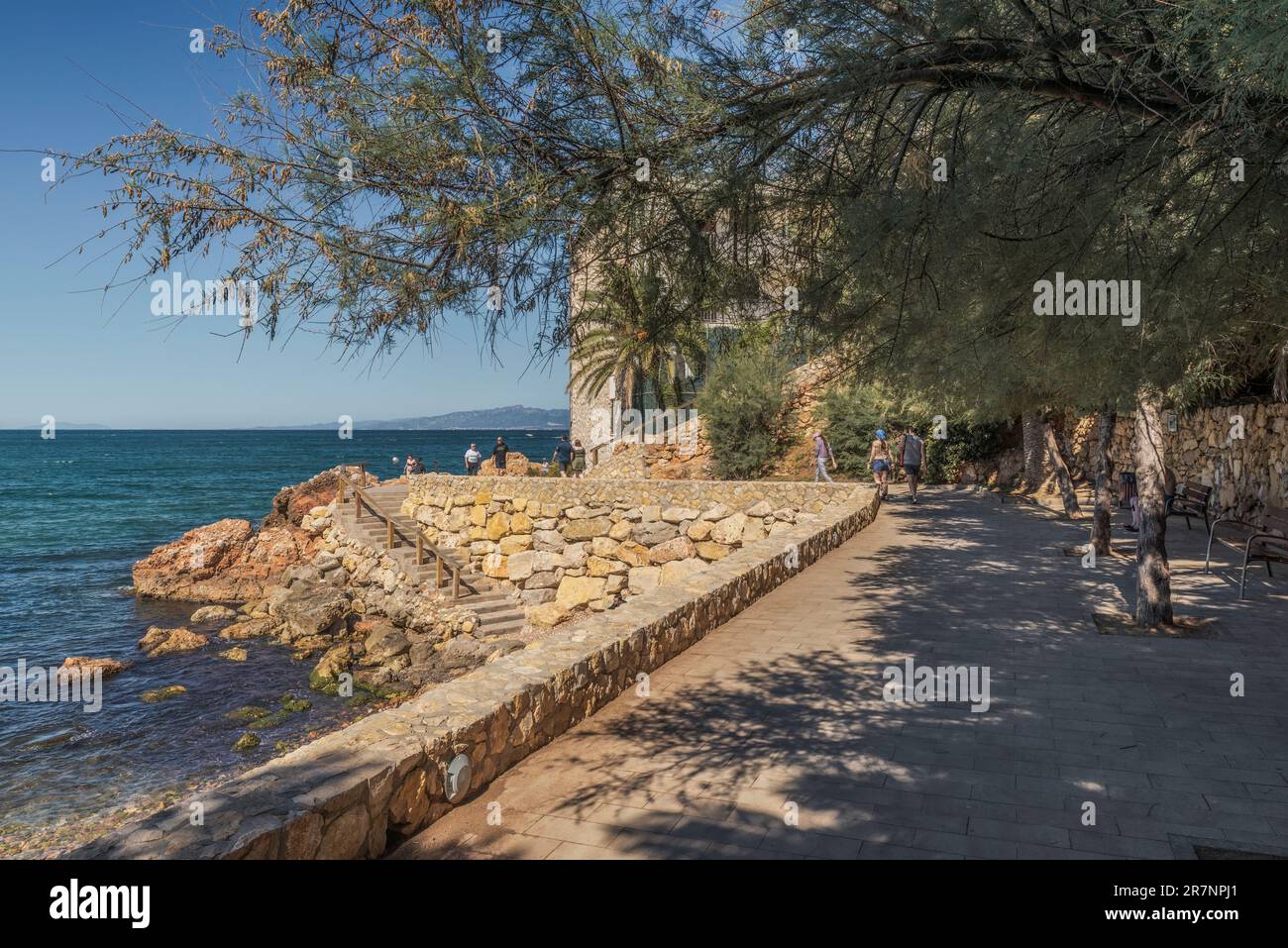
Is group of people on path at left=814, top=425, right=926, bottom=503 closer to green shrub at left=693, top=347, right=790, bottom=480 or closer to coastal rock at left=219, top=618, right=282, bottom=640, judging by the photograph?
green shrub at left=693, top=347, right=790, bottom=480

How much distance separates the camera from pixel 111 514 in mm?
44406

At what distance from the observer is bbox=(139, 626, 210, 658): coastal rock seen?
635 inches

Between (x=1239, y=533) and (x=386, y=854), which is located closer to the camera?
(x=386, y=854)

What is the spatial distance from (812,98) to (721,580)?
5.08 m

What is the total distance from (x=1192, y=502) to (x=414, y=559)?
1552cm

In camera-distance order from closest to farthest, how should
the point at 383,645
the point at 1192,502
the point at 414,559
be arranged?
1. the point at 1192,502
2. the point at 383,645
3. the point at 414,559

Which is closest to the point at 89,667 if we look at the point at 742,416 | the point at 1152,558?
the point at 1152,558

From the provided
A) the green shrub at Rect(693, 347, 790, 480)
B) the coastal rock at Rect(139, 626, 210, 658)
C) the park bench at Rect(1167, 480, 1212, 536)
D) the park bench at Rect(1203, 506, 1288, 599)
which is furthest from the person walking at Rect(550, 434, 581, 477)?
the park bench at Rect(1203, 506, 1288, 599)

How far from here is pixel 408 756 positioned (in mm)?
3684

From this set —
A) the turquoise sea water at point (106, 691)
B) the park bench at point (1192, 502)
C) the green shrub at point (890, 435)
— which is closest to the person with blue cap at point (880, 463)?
the green shrub at point (890, 435)

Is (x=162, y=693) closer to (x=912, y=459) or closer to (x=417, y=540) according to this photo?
(x=417, y=540)
